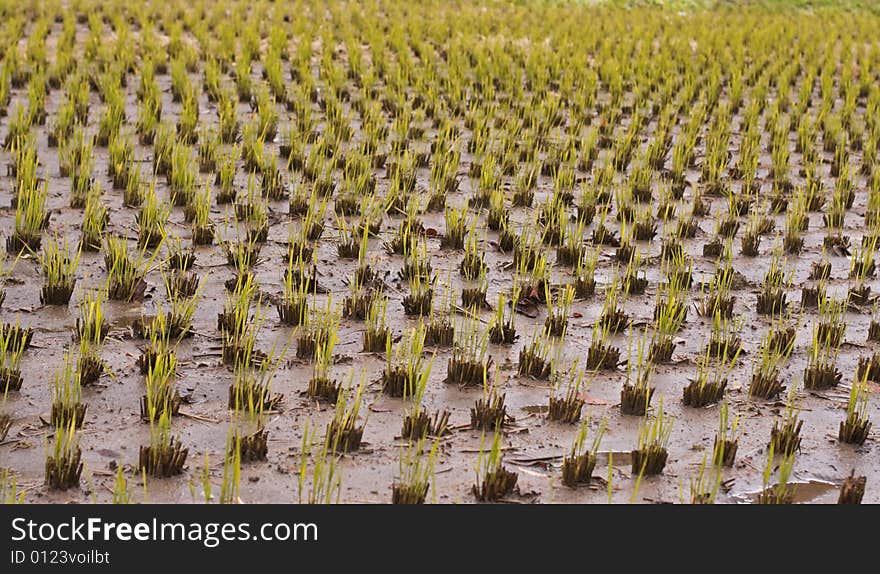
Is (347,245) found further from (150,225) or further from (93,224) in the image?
(93,224)

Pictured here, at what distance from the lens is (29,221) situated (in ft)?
14.5

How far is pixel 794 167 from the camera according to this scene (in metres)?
6.51

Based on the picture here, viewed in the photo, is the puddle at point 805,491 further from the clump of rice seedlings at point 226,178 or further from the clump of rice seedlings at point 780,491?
the clump of rice seedlings at point 226,178

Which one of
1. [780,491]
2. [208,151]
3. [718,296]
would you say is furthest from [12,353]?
[208,151]

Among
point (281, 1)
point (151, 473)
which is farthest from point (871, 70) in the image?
point (151, 473)

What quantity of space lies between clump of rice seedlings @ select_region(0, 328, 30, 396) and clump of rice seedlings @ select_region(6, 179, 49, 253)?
0.76 meters

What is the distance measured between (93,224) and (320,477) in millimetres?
2177

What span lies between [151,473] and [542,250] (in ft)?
7.89

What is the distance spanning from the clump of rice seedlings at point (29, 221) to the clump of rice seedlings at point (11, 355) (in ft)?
2.48

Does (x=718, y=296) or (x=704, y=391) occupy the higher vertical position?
(x=718, y=296)

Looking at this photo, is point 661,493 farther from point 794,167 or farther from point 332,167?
point 794,167

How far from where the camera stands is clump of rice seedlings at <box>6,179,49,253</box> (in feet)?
14.1

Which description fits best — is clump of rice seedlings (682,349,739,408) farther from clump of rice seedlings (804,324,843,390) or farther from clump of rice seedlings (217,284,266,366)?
clump of rice seedlings (217,284,266,366)

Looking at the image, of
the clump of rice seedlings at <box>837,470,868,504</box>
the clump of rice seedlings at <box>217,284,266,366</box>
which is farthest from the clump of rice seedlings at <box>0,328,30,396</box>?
the clump of rice seedlings at <box>837,470,868,504</box>
